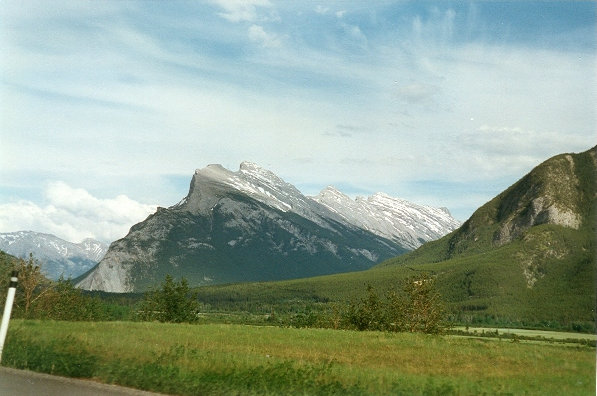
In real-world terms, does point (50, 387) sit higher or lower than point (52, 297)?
lower

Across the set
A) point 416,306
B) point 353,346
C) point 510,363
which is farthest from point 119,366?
point 416,306

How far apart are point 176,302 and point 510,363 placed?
91.5 metres

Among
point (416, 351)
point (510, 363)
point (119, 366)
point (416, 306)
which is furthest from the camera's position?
point (416, 306)

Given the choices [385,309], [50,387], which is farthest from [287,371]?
[385,309]

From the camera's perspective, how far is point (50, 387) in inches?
593

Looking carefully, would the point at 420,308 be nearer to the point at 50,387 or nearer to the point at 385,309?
the point at 385,309

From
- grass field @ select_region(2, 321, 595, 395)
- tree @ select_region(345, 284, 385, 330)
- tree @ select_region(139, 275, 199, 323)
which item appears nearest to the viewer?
grass field @ select_region(2, 321, 595, 395)

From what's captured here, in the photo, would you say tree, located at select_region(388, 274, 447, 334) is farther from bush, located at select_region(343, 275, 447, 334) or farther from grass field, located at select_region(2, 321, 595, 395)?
grass field, located at select_region(2, 321, 595, 395)

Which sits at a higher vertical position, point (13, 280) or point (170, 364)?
point (13, 280)

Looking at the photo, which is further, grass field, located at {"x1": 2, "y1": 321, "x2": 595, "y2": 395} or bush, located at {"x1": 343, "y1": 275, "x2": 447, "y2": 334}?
bush, located at {"x1": 343, "y1": 275, "x2": 447, "y2": 334}

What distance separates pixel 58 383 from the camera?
15.6m

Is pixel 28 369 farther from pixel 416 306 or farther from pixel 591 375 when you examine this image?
pixel 416 306

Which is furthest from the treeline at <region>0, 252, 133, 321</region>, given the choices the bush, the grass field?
the bush

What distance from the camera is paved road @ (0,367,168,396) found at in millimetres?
14391
